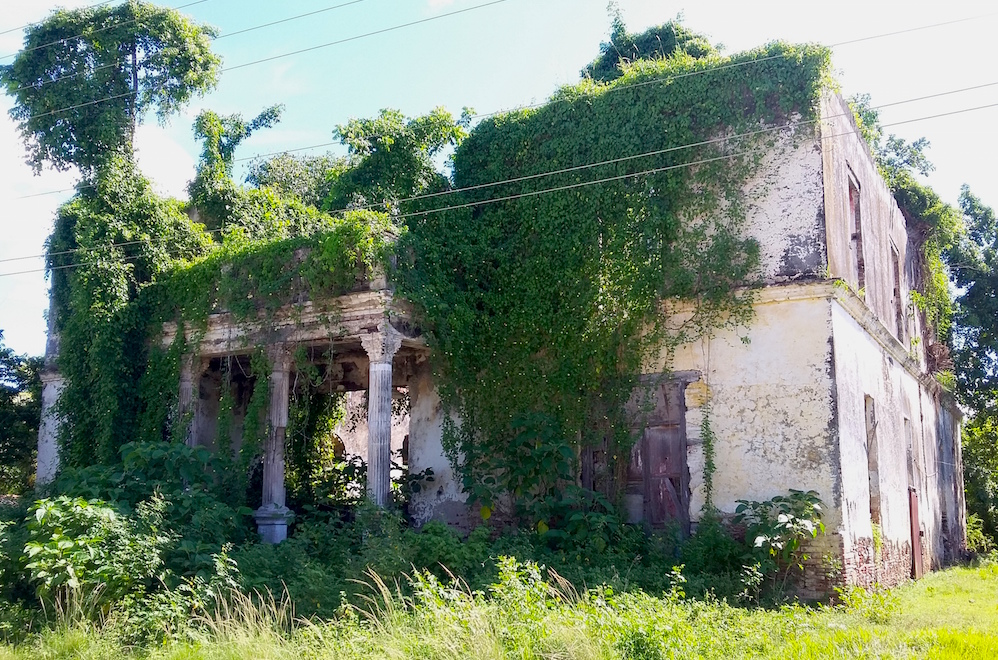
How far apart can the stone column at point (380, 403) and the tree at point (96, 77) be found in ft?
24.7

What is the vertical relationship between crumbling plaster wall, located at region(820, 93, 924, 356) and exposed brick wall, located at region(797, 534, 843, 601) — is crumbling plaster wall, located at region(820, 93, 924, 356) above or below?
above

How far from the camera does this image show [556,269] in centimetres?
1262

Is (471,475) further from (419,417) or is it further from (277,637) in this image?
(277,637)

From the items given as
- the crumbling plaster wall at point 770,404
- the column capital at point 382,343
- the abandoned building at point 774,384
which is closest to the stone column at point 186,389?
the abandoned building at point 774,384

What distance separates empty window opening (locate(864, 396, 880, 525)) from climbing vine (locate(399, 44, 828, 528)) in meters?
3.00

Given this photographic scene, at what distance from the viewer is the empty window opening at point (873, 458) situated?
40.8 ft

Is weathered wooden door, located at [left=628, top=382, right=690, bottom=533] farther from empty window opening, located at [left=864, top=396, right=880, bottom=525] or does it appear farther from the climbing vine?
empty window opening, located at [left=864, top=396, right=880, bottom=525]

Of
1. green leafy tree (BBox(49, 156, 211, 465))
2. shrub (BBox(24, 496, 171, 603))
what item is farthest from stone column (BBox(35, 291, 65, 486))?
shrub (BBox(24, 496, 171, 603))

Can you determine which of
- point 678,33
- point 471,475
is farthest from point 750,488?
point 678,33

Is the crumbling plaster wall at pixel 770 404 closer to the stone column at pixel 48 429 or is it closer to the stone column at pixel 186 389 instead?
the stone column at pixel 186 389

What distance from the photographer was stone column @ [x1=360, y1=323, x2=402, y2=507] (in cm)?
1187

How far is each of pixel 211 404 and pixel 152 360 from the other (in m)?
1.63

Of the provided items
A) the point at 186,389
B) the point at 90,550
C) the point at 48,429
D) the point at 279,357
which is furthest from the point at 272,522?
the point at 48,429

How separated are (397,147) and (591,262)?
504 centimetres
